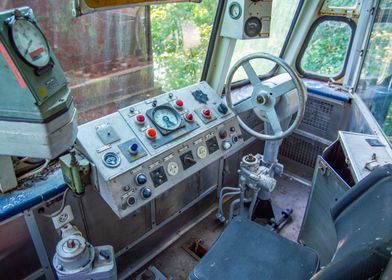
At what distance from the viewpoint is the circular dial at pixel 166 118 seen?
1702 millimetres

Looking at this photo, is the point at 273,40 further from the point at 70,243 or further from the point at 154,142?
the point at 70,243

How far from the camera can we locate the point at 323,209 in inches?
69.0

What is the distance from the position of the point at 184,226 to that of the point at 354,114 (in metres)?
1.71

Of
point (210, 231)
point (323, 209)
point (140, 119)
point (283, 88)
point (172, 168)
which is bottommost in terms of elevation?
point (210, 231)

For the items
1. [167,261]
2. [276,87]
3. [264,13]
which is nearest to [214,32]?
[264,13]

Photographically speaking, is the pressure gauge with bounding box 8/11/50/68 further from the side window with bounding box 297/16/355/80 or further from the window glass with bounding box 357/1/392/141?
the side window with bounding box 297/16/355/80

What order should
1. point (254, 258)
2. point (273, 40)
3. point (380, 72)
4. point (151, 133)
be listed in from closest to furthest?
point (254, 258)
point (151, 133)
point (380, 72)
point (273, 40)

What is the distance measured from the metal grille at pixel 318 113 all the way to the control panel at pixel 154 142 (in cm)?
119

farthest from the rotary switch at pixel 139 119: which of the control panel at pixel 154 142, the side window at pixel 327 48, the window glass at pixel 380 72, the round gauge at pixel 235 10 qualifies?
the side window at pixel 327 48

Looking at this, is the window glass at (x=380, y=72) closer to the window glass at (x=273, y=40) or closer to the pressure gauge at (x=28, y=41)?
the window glass at (x=273, y=40)

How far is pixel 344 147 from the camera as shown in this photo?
1691 mm

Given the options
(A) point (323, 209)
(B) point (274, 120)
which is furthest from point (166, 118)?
(A) point (323, 209)

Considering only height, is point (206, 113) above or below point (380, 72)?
below

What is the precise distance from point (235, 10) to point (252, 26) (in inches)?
5.7
